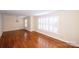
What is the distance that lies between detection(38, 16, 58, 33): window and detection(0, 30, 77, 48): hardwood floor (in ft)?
0.47

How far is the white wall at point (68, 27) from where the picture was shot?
171cm

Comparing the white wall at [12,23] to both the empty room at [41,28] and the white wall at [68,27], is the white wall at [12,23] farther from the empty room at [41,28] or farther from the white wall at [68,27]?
the white wall at [68,27]

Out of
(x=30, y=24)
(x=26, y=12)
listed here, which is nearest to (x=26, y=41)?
(x=30, y=24)

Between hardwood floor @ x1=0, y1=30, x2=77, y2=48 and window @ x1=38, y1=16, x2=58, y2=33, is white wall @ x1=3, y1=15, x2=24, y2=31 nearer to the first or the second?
hardwood floor @ x1=0, y1=30, x2=77, y2=48

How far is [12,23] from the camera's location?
1.76 meters

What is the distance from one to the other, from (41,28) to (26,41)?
338mm

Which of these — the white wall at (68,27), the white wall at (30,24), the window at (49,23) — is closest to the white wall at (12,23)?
the white wall at (30,24)

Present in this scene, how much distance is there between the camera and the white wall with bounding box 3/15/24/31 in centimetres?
173
